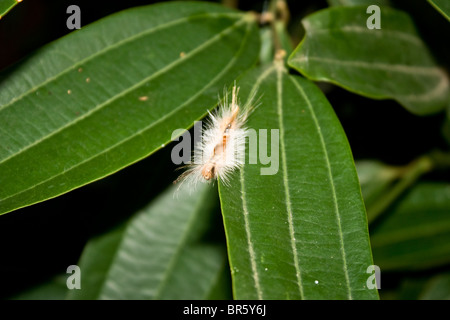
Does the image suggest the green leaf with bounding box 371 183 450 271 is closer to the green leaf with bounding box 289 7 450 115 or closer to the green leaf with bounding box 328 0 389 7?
the green leaf with bounding box 289 7 450 115

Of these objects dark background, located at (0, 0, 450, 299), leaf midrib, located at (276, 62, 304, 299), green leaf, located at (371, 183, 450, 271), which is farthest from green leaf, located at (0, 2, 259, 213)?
green leaf, located at (371, 183, 450, 271)

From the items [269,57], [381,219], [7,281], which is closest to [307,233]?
[269,57]

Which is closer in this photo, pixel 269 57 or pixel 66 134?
pixel 66 134

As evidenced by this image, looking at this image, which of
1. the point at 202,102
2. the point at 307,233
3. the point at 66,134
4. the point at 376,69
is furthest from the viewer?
the point at 376,69

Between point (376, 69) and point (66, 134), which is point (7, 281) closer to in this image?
point (66, 134)

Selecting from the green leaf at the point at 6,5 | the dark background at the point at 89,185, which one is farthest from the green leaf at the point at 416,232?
the green leaf at the point at 6,5

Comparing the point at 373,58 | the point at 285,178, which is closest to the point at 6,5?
the point at 285,178

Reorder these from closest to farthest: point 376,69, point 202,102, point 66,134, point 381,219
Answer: point 66,134 < point 202,102 < point 376,69 < point 381,219
